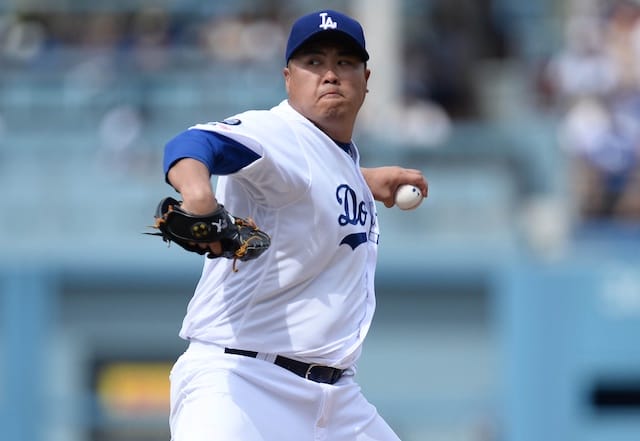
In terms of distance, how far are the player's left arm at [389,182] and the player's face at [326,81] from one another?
0.67 m

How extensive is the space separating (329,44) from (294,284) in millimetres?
756

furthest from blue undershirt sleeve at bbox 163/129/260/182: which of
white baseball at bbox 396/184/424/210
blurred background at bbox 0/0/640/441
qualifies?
blurred background at bbox 0/0/640/441

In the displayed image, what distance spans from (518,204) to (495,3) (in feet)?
11.7

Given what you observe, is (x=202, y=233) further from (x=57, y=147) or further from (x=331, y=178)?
(x=57, y=147)

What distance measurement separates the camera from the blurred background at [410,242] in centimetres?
1165

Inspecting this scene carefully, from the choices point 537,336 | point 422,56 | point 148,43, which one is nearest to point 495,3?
point 422,56

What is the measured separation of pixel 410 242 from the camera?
1225 cm

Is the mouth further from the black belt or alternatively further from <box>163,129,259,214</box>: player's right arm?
the black belt

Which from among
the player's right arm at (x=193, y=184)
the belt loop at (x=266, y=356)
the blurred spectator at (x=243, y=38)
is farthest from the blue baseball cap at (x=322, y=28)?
the blurred spectator at (x=243, y=38)

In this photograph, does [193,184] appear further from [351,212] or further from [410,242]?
[410,242]

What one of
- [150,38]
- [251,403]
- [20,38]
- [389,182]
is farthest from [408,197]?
[20,38]

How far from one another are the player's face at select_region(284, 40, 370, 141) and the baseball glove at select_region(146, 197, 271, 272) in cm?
70

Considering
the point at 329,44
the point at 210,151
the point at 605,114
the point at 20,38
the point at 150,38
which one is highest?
the point at 150,38

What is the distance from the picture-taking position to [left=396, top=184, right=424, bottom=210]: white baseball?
16.1ft
